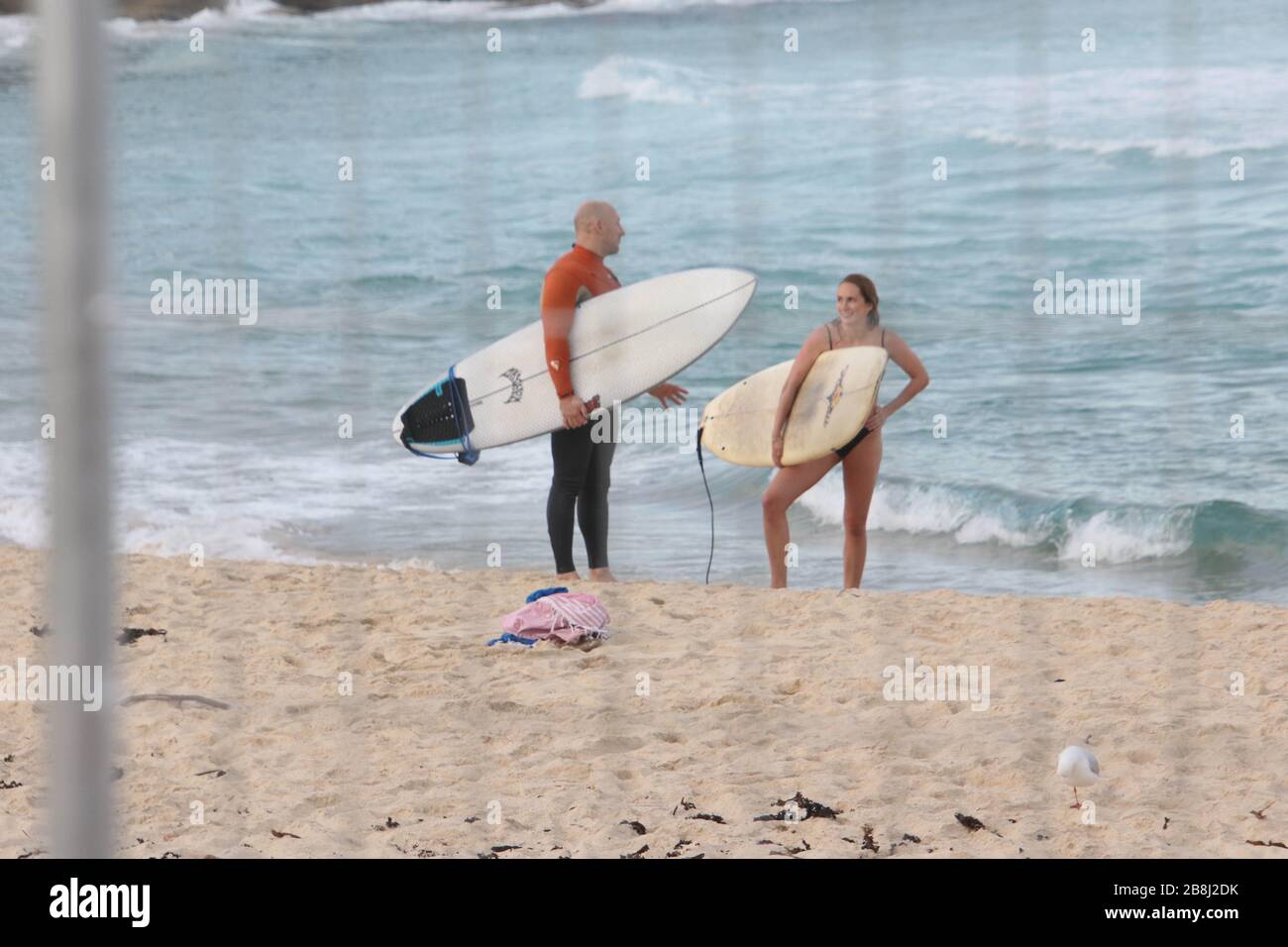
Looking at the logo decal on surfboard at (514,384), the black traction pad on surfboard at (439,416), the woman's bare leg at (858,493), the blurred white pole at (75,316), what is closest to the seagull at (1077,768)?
the woman's bare leg at (858,493)

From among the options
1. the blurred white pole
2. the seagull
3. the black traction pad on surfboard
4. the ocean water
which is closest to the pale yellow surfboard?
the black traction pad on surfboard

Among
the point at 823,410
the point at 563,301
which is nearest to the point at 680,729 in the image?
the point at 823,410

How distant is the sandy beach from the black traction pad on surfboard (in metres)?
0.79

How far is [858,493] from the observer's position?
4789mm

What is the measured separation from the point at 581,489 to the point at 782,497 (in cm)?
68

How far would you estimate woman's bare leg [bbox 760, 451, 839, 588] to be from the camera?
15.6ft

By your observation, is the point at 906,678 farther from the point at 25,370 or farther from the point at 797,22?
the point at 797,22

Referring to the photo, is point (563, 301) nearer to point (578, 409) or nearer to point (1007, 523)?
point (578, 409)

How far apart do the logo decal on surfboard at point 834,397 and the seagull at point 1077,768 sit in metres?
2.02

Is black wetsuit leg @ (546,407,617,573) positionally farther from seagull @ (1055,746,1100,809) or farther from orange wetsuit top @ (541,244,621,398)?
seagull @ (1055,746,1100,809)

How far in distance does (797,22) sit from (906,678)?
16456 millimetres

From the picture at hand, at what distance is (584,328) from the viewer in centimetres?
484

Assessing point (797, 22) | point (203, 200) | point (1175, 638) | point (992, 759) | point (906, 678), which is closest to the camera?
point (992, 759)
